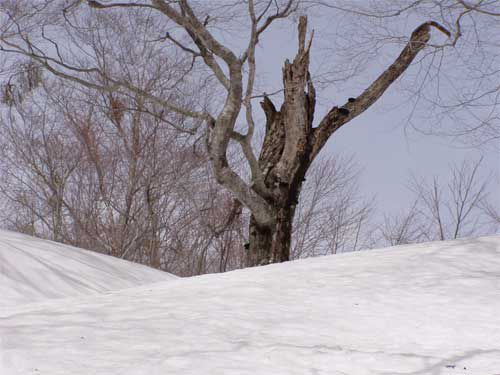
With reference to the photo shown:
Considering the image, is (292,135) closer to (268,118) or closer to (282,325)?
(268,118)

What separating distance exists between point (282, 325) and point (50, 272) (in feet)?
8.29

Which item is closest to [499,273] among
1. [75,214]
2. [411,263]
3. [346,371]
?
[411,263]

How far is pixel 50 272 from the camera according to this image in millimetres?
4680

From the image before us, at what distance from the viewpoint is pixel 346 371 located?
2.35 m

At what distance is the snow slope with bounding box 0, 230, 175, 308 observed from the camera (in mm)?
4270

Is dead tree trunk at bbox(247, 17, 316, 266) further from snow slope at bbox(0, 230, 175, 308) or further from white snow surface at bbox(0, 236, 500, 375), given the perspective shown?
white snow surface at bbox(0, 236, 500, 375)

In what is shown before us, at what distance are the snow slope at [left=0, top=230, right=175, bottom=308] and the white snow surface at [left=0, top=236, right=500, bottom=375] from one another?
77 centimetres

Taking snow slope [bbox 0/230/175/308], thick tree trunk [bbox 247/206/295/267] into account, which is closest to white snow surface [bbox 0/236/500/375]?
snow slope [bbox 0/230/175/308]

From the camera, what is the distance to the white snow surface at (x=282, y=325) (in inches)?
92.5

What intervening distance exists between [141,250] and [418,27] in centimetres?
595

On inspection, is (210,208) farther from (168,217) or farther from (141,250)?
(141,250)

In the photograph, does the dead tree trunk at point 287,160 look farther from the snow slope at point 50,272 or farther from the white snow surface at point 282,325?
the white snow surface at point 282,325

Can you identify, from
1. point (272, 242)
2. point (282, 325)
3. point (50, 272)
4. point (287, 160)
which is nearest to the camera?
point (282, 325)

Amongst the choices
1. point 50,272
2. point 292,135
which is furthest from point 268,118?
point 50,272
